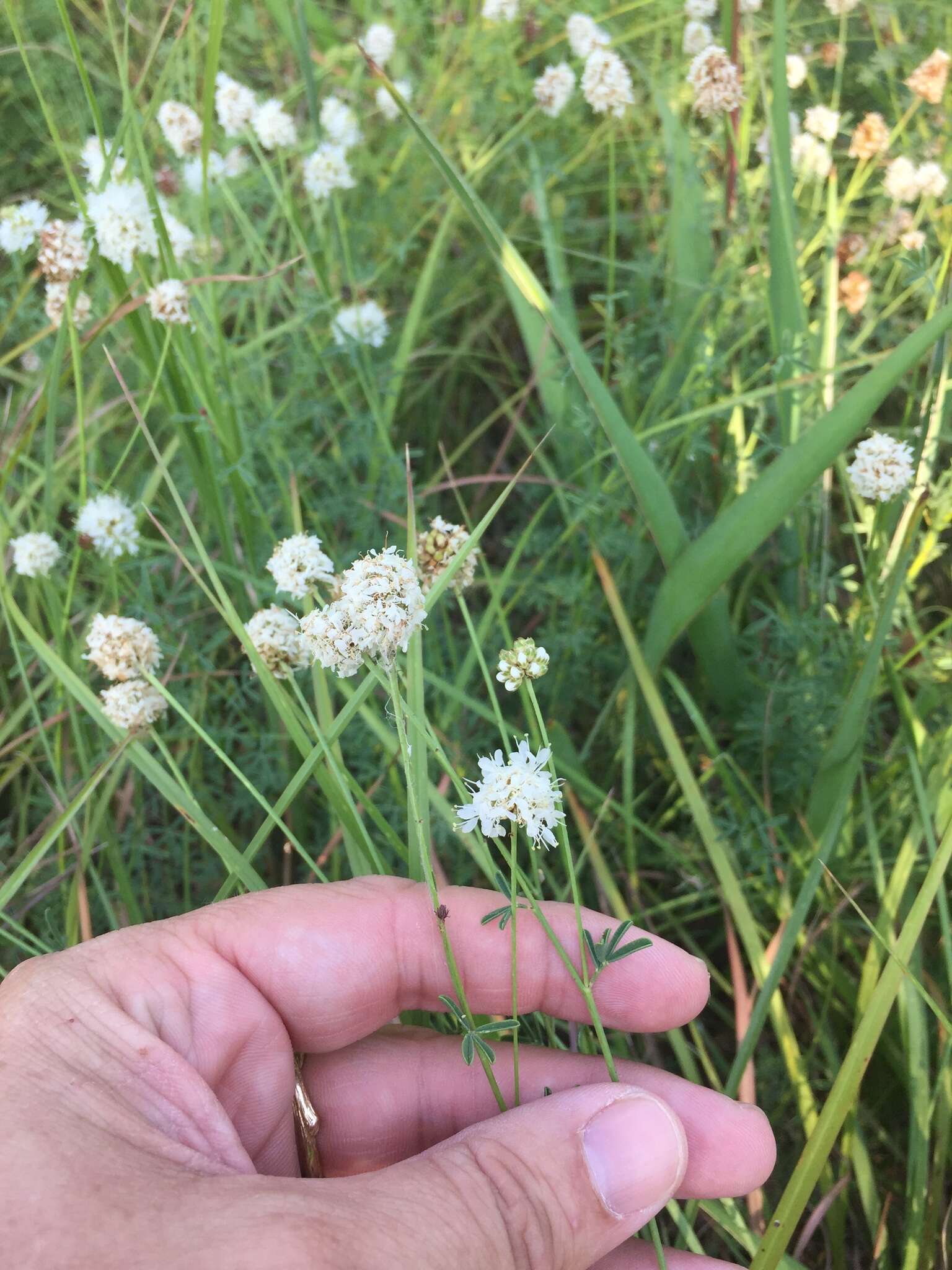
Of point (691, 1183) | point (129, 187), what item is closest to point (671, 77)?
point (129, 187)

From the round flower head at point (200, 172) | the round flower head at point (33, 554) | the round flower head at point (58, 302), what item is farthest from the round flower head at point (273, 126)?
the round flower head at point (33, 554)

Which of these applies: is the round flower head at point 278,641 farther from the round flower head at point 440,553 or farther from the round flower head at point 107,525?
the round flower head at point 107,525

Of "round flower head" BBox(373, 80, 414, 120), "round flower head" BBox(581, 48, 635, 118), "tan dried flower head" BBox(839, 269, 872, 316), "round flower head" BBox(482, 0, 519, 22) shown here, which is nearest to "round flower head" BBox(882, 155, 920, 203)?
"tan dried flower head" BBox(839, 269, 872, 316)

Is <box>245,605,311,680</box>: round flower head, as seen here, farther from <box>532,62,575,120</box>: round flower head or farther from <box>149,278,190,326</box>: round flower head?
<box>532,62,575,120</box>: round flower head

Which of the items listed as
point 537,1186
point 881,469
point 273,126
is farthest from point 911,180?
point 537,1186

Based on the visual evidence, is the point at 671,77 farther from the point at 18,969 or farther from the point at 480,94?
the point at 18,969

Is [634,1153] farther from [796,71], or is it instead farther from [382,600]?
[796,71]
